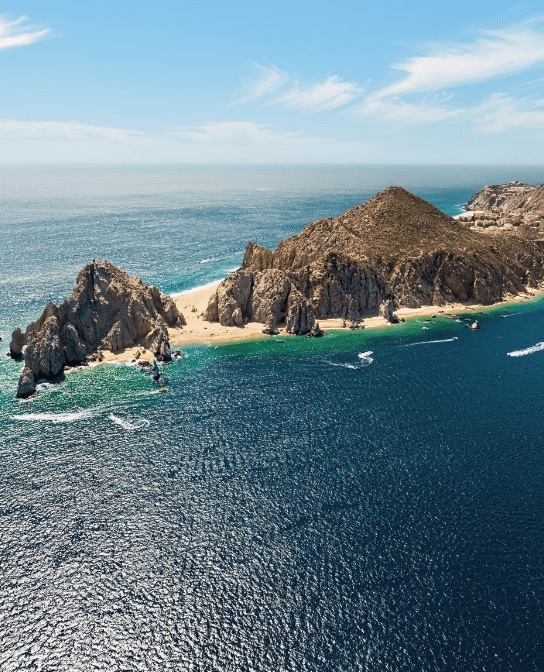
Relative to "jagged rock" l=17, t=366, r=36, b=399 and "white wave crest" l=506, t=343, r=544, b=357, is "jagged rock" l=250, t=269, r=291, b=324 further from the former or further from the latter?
"jagged rock" l=17, t=366, r=36, b=399

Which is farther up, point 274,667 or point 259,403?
point 259,403

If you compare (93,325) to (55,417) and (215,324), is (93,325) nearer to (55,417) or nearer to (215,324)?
(55,417)

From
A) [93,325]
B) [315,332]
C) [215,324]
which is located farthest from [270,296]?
[93,325]

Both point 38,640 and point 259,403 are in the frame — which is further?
point 259,403

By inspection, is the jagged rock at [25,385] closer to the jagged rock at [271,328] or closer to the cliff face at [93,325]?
the cliff face at [93,325]

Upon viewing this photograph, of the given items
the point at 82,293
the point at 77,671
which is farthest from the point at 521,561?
the point at 82,293

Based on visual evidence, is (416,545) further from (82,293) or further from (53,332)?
(82,293)

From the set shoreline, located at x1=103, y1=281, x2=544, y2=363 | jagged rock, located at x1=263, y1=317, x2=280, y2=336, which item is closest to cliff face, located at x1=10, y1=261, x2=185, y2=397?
shoreline, located at x1=103, y1=281, x2=544, y2=363

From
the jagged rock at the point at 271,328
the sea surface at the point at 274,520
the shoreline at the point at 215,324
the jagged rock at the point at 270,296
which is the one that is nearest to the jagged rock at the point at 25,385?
the sea surface at the point at 274,520
